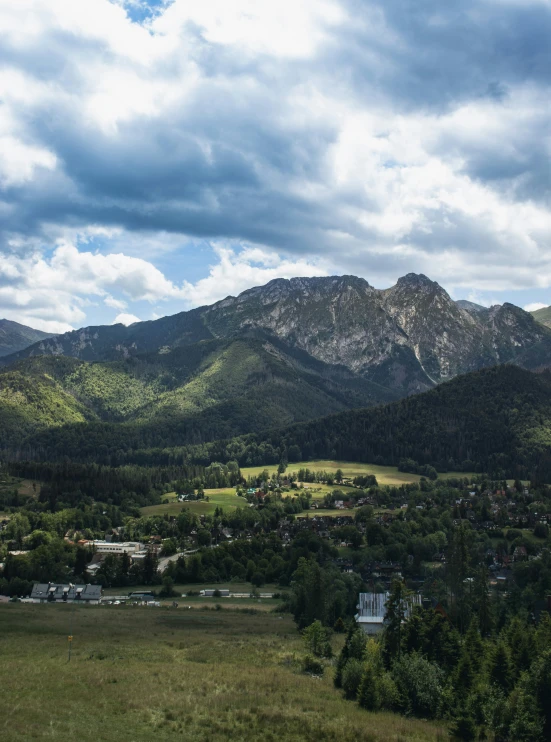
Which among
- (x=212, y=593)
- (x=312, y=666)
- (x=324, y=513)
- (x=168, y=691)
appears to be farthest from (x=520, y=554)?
(x=168, y=691)

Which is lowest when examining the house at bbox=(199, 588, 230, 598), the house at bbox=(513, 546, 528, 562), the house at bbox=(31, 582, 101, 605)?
the house at bbox=(199, 588, 230, 598)

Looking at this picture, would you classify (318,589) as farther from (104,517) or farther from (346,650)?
(104,517)

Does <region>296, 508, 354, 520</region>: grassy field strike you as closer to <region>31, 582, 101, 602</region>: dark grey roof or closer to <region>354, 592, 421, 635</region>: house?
<region>31, 582, 101, 602</region>: dark grey roof

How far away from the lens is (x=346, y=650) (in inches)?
2110

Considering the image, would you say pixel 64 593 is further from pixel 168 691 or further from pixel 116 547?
pixel 168 691

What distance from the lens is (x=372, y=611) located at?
8388cm

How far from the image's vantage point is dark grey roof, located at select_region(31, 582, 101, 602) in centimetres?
10075

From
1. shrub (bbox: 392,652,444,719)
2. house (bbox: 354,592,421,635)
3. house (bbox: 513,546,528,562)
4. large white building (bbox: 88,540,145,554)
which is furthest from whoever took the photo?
large white building (bbox: 88,540,145,554)

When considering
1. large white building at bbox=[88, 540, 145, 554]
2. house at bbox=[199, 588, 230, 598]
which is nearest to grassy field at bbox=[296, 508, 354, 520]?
large white building at bbox=[88, 540, 145, 554]

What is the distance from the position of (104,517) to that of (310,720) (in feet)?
478

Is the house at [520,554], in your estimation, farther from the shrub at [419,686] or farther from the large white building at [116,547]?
the large white building at [116,547]

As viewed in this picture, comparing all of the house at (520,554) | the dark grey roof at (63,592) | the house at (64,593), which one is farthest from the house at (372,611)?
the house at (520,554)

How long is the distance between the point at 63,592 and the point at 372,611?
50.0 m

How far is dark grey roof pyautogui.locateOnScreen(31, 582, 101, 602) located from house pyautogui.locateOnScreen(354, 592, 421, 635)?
43.1m
